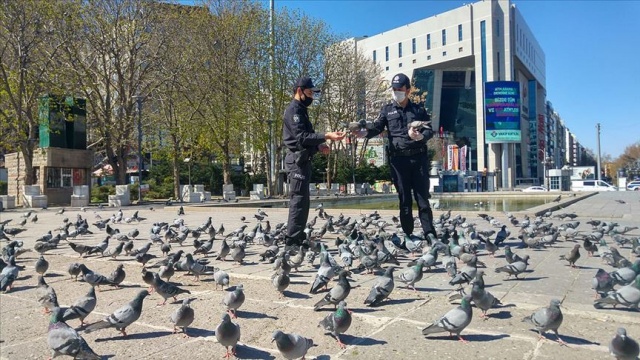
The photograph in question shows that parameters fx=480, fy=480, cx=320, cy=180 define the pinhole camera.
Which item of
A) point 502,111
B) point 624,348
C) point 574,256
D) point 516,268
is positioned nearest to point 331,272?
point 516,268

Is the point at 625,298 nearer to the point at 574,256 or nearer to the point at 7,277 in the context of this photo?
the point at 574,256

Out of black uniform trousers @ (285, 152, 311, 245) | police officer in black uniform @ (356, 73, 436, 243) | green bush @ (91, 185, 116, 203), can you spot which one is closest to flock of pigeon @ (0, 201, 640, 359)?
black uniform trousers @ (285, 152, 311, 245)

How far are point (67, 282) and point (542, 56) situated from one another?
117372 millimetres

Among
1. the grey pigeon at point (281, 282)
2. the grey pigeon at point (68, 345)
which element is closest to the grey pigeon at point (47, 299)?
the grey pigeon at point (68, 345)

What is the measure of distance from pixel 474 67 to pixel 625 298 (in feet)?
280

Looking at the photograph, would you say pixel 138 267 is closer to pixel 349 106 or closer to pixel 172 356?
pixel 172 356

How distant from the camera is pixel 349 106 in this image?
44.5m

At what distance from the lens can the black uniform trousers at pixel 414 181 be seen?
811cm

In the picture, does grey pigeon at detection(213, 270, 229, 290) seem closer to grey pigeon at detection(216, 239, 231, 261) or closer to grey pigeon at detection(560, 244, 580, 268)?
grey pigeon at detection(216, 239, 231, 261)

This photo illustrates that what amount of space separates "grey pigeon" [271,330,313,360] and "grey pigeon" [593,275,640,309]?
277 cm

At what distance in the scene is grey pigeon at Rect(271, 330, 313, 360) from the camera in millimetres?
3369

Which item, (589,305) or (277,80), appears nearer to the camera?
(589,305)

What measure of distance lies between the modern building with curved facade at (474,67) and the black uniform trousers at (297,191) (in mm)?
70050

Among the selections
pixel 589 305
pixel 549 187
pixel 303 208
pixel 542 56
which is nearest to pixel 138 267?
pixel 303 208
